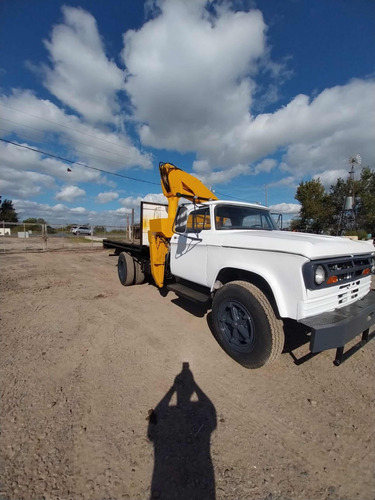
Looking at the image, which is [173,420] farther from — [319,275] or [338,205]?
[338,205]

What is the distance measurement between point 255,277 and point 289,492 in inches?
78.4

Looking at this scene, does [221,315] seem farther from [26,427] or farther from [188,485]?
[26,427]

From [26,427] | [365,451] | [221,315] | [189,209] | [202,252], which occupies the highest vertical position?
[189,209]

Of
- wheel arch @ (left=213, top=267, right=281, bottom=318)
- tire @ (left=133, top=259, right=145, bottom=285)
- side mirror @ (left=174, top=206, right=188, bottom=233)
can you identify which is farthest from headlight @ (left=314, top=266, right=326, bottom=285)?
tire @ (left=133, top=259, right=145, bottom=285)

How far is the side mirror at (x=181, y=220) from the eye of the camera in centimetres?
443

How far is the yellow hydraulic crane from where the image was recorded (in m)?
5.02

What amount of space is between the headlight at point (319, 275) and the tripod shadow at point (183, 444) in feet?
5.36

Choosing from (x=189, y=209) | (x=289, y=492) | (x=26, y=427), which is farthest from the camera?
(x=189, y=209)

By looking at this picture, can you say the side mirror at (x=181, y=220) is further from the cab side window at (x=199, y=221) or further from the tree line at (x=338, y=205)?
the tree line at (x=338, y=205)

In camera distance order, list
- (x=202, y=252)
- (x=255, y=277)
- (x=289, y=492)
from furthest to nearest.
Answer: (x=202, y=252) < (x=255, y=277) < (x=289, y=492)

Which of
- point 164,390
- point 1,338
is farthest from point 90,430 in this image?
point 1,338

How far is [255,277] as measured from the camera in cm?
306

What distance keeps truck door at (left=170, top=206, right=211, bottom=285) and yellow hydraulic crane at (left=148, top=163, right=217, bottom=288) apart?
0.39 m

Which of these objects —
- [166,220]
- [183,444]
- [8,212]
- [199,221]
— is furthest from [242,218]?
[8,212]
